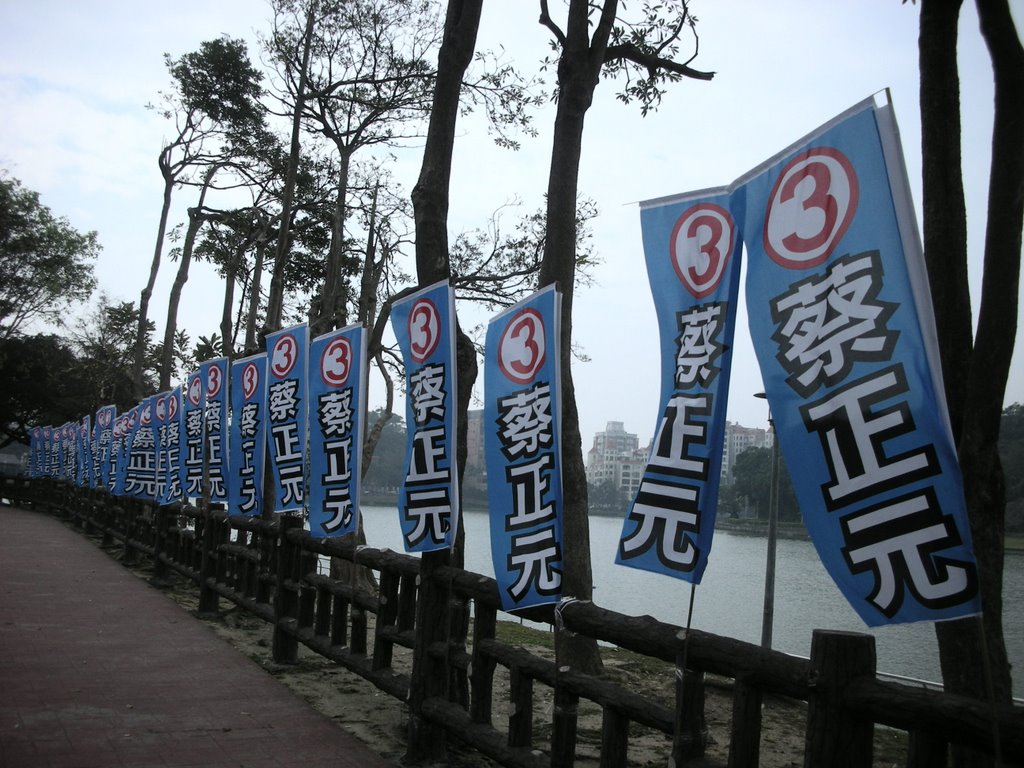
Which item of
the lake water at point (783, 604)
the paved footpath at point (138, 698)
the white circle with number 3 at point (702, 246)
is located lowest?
the lake water at point (783, 604)

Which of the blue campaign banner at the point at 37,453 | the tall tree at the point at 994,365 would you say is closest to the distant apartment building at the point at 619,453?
the tall tree at the point at 994,365

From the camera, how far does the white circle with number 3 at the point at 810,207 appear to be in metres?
2.82

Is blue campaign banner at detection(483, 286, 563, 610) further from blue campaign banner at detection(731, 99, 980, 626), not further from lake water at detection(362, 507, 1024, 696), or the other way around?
lake water at detection(362, 507, 1024, 696)

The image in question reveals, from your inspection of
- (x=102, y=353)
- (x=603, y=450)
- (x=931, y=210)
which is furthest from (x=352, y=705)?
(x=102, y=353)

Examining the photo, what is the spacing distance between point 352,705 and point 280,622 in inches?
54.3

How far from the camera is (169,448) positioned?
11977 mm

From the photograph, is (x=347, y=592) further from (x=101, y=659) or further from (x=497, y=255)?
(x=497, y=255)

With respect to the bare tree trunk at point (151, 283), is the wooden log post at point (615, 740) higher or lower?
lower

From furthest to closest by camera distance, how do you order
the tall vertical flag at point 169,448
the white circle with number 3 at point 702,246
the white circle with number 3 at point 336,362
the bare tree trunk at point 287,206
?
1. the bare tree trunk at point 287,206
2. the tall vertical flag at point 169,448
3. the white circle with number 3 at point 336,362
4. the white circle with number 3 at point 702,246

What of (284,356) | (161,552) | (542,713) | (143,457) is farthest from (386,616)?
(143,457)

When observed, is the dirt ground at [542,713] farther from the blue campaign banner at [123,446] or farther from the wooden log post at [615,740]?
the blue campaign banner at [123,446]

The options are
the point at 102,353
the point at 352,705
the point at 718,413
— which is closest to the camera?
the point at 718,413

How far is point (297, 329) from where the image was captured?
7.39 m

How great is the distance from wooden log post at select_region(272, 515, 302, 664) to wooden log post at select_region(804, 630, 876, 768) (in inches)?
203
